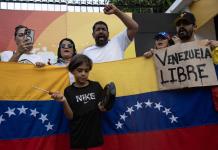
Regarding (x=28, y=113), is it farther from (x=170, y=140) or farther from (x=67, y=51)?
(x=170, y=140)

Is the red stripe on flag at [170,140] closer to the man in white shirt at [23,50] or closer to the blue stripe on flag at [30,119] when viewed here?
the blue stripe on flag at [30,119]

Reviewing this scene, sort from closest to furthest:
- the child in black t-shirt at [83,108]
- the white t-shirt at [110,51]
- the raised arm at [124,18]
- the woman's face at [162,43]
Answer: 1. the child in black t-shirt at [83,108]
2. the raised arm at [124,18]
3. the white t-shirt at [110,51]
4. the woman's face at [162,43]

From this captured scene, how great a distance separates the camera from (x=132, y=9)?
14000 millimetres

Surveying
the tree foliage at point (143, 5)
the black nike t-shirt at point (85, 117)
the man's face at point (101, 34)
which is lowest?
the black nike t-shirt at point (85, 117)

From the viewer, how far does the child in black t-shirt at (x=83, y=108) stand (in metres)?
3.57

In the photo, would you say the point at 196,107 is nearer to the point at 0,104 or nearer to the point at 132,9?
the point at 0,104

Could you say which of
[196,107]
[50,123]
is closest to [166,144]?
[196,107]

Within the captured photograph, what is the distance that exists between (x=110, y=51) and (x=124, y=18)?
0.46 meters

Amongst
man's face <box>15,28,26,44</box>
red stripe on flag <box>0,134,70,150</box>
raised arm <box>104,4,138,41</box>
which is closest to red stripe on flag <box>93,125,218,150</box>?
red stripe on flag <box>0,134,70,150</box>

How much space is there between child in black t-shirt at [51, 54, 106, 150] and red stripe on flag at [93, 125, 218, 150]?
52 centimetres

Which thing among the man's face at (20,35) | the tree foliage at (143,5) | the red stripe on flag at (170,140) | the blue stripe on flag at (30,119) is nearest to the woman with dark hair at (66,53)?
the man's face at (20,35)

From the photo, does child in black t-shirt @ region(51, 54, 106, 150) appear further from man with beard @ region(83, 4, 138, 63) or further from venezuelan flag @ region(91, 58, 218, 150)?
man with beard @ region(83, 4, 138, 63)

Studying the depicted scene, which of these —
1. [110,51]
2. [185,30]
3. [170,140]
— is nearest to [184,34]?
[185,30]

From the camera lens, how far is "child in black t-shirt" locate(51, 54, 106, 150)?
3574 millimetres
